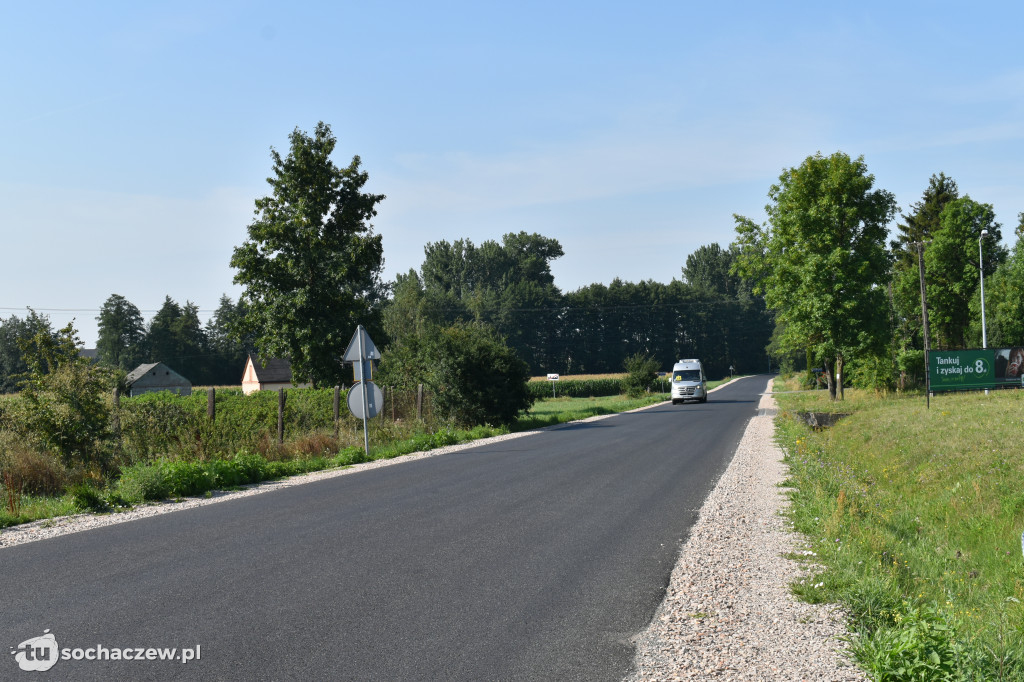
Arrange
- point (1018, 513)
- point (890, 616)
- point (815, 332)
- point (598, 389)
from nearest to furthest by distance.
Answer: point (890, 616) → point (1018, 513) → point (815, 332) → point (598, 389)

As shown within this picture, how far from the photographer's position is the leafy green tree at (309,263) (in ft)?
116

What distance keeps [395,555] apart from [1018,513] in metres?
9.26

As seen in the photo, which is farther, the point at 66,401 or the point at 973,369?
the point at 973,369

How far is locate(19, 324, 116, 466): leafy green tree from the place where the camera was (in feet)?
52.0

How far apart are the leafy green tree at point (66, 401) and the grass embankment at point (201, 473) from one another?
97 centimetres

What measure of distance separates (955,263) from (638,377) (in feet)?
89.4

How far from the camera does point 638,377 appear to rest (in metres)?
65.5

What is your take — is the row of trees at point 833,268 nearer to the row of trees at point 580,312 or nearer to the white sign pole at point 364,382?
the white sign pole at point 364,382

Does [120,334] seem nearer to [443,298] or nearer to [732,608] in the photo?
[443,298]

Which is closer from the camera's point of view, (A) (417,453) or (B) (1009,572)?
(B) (1009,572)

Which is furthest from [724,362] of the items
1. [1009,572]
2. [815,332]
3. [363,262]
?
[1009,572]

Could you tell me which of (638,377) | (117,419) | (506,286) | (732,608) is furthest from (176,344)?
(732,608)

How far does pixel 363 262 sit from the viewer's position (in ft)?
120

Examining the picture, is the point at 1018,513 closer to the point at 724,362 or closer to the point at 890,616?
the point at 890,616
